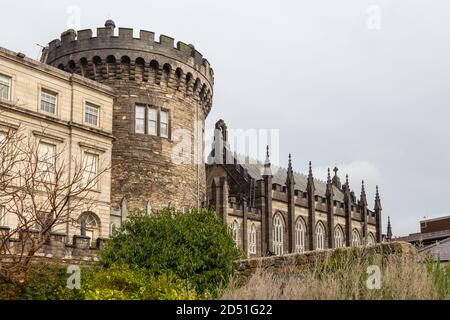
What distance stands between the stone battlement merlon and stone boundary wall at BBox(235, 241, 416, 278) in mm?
26381

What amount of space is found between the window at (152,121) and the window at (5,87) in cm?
948

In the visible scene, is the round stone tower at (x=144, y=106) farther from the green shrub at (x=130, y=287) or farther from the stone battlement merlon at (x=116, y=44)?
the green shrub at (x=130, y=287)

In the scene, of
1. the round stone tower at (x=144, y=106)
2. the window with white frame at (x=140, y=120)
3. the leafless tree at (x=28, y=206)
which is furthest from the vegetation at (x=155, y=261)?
the window with white frame at (x=140, y=120)

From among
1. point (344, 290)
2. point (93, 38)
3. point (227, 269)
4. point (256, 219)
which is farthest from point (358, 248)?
point (256, 219)

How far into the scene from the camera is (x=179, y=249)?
19547mm

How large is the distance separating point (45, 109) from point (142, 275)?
1870 cm

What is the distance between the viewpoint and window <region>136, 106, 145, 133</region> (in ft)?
130

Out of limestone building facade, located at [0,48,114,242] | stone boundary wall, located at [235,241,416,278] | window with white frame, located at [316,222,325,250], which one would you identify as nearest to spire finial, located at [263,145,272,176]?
window with white frame, located at [316,222,325,250]

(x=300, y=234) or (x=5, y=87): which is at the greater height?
(x=5, y=87)

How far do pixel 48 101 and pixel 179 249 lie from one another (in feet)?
57.8

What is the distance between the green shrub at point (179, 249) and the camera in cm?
1897

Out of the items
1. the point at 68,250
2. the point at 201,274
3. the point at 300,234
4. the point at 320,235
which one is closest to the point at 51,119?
the point at 68,250

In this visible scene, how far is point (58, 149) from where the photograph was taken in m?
33.8

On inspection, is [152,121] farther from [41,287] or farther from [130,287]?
[130,287]
